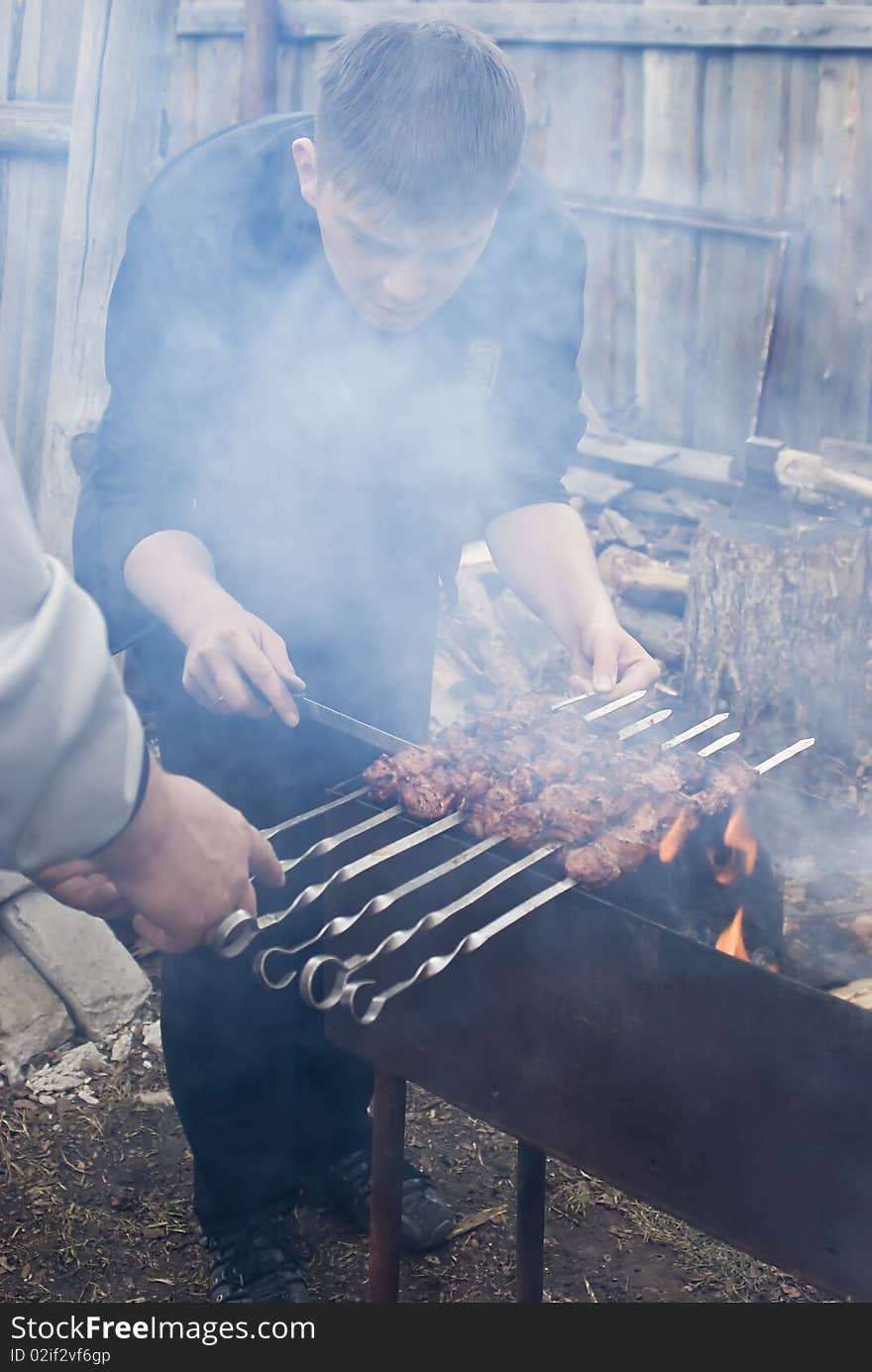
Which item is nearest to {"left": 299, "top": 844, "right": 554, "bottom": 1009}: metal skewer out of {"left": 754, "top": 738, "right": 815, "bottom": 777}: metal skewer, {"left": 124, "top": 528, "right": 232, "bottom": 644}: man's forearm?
{"left": 754, "top": 738, "right": 815, "bottom": 777}: metal skewer

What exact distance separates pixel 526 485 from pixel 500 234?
0.71 meters

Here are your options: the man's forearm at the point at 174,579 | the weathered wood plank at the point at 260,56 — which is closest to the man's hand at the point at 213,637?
the man's forearm at the point at 174,579

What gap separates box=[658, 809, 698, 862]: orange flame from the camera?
8.43 feet

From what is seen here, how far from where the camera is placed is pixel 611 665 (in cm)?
307

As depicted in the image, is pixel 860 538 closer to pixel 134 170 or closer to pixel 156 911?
pixel 134 170

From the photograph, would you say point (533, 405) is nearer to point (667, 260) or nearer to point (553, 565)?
point (553, 565)

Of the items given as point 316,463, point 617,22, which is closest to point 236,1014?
point 316,463

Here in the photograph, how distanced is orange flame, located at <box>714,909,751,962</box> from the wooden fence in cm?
559

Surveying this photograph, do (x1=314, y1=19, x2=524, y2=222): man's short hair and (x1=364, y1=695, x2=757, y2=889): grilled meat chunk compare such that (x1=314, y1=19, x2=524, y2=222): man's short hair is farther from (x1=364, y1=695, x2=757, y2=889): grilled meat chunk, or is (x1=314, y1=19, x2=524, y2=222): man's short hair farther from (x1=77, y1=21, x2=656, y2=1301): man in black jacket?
(x1=364, y1=695, x2=757, y2=889): grilled meat chunk

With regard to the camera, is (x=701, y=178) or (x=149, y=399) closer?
(x=149, y=399)

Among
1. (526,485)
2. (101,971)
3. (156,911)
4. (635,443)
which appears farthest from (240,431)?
(635,443)

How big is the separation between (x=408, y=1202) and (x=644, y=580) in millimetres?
4097

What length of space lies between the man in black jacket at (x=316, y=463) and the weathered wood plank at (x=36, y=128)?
2638mm

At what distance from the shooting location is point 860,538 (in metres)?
5.52
